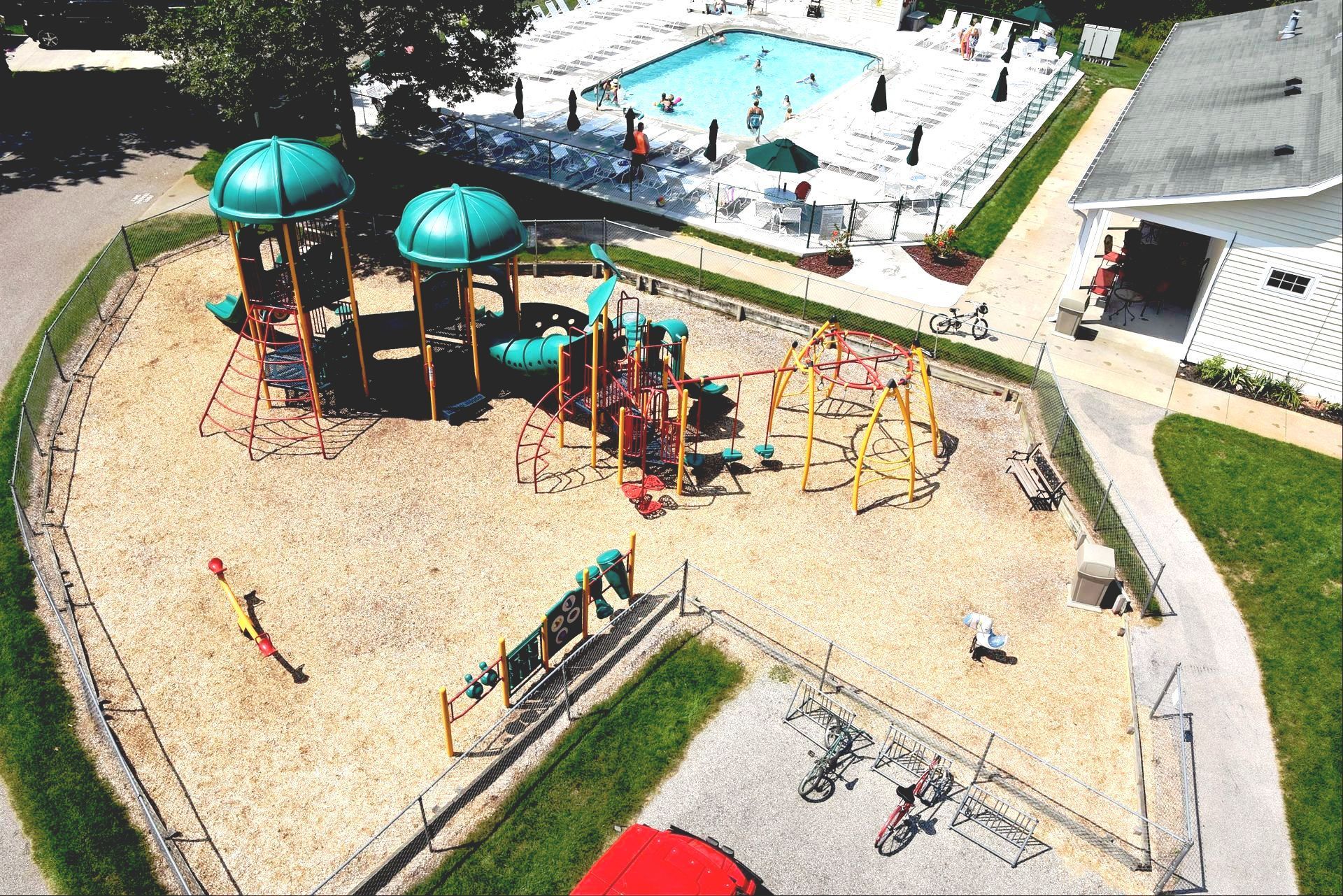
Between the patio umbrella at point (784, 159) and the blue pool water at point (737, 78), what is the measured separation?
7700 mm

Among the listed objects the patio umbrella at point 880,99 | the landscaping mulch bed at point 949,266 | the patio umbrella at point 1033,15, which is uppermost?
the patio umbrella at point 1033,15

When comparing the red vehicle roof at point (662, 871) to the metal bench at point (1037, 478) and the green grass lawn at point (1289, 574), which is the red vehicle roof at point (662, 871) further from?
the metal bench at point (1037, 478)

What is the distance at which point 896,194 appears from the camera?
31000 mm

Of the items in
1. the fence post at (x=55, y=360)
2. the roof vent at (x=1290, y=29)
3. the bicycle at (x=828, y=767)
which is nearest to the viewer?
the bicycle at (x=828, y=767)

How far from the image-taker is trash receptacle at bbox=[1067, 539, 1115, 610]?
16891 millimetres

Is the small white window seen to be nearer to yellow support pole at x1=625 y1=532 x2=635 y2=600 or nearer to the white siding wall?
the white siding wall

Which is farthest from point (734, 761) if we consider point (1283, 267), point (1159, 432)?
point (1283, 267)

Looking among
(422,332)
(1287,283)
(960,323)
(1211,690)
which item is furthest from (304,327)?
(1287,283)

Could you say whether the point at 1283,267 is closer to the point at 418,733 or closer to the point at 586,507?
the point at 586,507

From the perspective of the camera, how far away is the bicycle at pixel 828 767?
46.1ft

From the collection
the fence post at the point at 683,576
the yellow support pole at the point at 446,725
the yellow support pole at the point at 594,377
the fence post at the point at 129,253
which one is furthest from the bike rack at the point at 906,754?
the fence post at the point at 129,253

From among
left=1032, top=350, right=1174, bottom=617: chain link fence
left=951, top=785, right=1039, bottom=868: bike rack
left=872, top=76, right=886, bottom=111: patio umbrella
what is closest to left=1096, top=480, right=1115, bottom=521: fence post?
left=1032, top=350, right=1174, bottom=617: chain link fence

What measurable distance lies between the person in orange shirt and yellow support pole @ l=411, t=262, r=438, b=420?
12.4 meters

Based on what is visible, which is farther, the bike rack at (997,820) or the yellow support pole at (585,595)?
the yellow support pole at (585,595)
